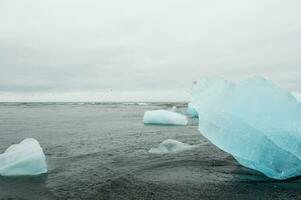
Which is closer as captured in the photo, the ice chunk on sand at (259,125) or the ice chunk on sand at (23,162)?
the ice chunk on sand at (259,125)

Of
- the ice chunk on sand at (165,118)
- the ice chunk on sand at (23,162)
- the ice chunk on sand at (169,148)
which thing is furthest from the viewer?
the ice chunk on sand at (165,118)

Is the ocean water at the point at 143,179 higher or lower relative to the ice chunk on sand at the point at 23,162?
lower

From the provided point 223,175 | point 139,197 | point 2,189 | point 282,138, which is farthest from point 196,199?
point 2,189

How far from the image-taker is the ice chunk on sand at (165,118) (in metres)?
20.1

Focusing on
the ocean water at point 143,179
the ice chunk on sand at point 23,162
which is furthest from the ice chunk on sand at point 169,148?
the ice chunk on sand at point 23,162

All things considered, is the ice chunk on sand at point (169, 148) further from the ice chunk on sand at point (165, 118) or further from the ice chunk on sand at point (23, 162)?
the ice chunk on sand at point (165, 118)

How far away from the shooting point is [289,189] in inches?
243

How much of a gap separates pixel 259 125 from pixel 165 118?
44.7ft

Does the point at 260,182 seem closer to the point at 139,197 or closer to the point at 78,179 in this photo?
the point at 139,197

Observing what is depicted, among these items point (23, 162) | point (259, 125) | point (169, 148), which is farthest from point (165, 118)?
point (23, 162)

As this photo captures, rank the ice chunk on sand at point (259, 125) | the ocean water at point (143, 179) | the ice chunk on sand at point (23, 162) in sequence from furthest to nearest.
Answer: the ice chunk on sand at point (23, 162), the ice chunk on sand at point (259, 125), the ocean water at point (143, 179)

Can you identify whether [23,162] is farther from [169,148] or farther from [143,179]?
[169,148]

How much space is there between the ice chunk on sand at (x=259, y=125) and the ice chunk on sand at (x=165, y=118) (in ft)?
41.1

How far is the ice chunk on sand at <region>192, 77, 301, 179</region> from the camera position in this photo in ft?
22.0
